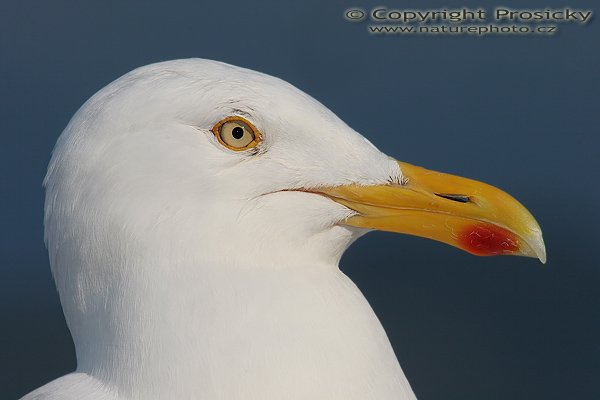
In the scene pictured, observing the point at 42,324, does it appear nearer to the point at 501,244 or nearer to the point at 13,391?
the point at 13,391

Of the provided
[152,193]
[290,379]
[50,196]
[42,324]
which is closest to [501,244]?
[290,379]

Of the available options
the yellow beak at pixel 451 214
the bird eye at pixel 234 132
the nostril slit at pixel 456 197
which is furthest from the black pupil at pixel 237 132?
the nostril slit at pixel 456 197

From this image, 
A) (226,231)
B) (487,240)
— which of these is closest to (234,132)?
→ (226,231)

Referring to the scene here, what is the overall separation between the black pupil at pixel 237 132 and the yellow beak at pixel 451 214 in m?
0.19

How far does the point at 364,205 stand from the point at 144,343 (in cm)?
49

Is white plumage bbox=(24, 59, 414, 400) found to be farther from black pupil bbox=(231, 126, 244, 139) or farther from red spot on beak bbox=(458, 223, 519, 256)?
red spot on beak bbox=(458, 223, 519, 256)

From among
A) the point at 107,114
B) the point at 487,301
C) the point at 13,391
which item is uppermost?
the point at 107,114

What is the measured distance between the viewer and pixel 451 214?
8.20ft

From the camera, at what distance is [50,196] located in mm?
2498

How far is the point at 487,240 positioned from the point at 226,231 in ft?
1.66

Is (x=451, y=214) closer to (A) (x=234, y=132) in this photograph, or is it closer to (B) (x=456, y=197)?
(B) (x=456, y=197)

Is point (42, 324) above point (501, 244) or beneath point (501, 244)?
beneath

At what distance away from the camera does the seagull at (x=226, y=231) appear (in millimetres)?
2346

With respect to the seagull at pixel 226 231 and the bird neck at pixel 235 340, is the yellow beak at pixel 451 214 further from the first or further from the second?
the bird neck at pixel 235 340
